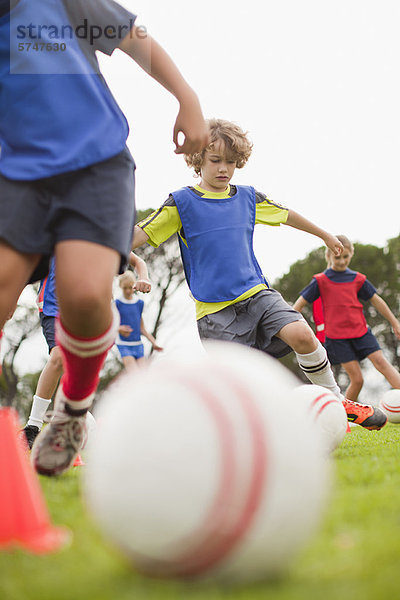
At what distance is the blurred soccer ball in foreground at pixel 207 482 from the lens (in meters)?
1.29

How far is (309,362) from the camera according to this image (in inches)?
185

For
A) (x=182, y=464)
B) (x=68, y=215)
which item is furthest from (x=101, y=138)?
(x=182, y=464)

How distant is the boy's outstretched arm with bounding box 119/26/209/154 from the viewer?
2.86 m

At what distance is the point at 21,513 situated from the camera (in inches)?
68.1

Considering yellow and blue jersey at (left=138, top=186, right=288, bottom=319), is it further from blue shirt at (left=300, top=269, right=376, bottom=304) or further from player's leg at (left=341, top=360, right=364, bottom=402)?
player's leg at (left=341, top=360, right=364, bottom=402)

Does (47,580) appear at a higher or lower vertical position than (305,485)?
lower

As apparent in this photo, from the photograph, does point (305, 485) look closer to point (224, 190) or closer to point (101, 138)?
point (101, 138)

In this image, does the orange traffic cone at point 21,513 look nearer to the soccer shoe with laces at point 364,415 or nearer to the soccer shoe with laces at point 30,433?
the soccer shoe with laces at point 30,433

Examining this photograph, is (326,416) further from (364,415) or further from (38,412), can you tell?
(38,412)

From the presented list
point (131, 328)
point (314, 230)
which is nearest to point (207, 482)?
point (314, 230)

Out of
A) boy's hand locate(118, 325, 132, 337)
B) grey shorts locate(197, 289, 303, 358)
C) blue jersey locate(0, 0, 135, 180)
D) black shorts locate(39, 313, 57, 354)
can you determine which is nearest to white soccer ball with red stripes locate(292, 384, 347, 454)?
grey shorts locate(197, 289, 303, 358)

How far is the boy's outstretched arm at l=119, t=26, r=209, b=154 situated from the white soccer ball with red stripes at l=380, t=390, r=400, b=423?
566 cm

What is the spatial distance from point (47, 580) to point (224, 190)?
441cm

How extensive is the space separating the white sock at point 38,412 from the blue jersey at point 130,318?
593 centimetres
